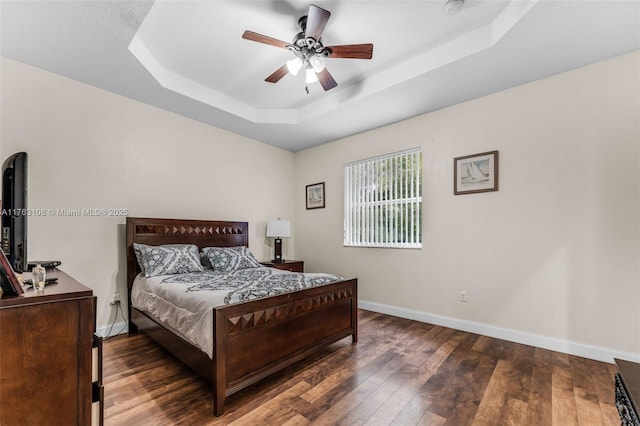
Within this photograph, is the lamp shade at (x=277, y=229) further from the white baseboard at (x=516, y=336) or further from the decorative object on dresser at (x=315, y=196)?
the white baseboard at (x=516, y=336)

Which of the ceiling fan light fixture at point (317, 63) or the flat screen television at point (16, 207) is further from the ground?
Result: the ceiling fan light fixture at point (317, 63)

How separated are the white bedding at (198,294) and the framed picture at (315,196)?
78.3 inches

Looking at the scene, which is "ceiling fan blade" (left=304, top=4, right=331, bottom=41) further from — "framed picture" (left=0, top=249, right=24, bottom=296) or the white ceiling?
"framed picture" (left=0, top=249, right=24, bottom=296)

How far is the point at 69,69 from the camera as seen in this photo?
273 cm

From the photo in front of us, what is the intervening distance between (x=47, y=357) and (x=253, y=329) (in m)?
1.10

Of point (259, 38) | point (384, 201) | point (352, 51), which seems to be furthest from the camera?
point (384, 201)

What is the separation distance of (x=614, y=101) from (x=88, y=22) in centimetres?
440

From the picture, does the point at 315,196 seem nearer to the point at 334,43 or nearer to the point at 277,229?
the point at 277,229

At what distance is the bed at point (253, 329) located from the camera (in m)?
1.85

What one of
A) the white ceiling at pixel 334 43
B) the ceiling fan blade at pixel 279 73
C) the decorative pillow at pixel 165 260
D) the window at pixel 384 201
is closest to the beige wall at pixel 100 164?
the white ceiling at pixel 334 43

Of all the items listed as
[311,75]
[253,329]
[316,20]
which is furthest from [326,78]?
[253,329]

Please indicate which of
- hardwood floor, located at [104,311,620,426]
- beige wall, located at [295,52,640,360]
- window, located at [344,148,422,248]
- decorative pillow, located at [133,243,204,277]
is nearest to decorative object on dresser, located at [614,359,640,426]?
hardwood floor, located at [104,311,620,426]

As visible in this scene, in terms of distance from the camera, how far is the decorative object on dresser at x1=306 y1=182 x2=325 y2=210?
15.9 ft

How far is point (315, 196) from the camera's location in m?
4.96
